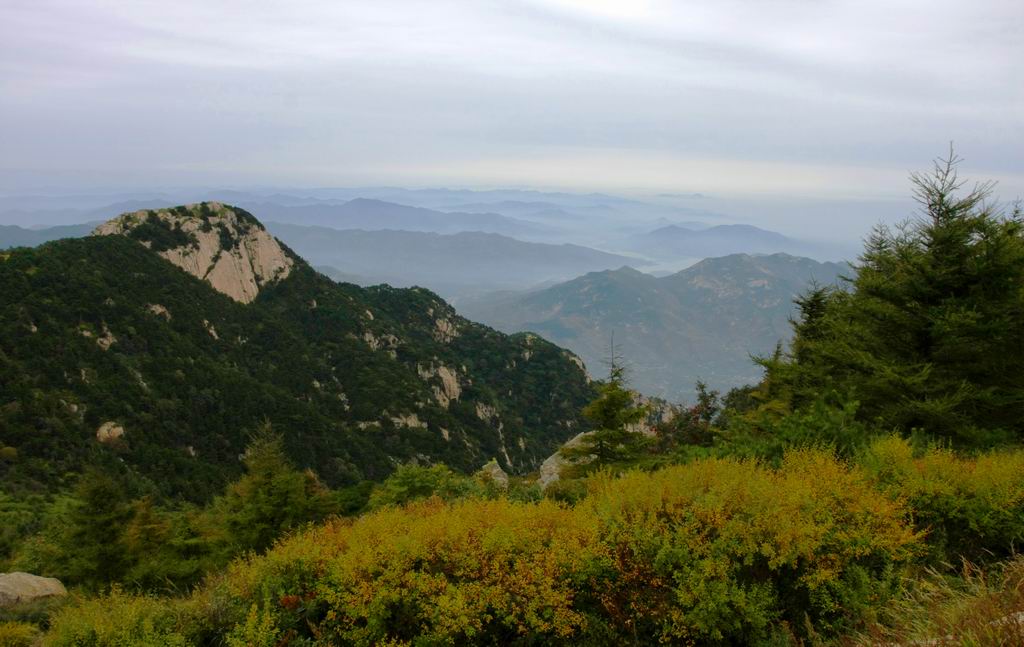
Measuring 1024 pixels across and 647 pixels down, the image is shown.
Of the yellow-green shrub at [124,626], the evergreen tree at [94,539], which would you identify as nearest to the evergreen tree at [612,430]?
the yellow-green shrub at [124,626]

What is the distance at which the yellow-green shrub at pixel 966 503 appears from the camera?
693cm

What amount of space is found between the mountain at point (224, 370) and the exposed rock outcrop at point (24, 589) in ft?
86.1

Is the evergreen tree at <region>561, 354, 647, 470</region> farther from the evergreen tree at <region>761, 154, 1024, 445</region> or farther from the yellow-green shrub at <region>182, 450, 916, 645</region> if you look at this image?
the yellow-green shrub at <region>182, 450, 916, 645</region>

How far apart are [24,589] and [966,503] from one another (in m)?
19.7

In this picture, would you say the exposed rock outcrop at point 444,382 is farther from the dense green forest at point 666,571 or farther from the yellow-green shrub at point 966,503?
the yellow-green shrub at point 966,503

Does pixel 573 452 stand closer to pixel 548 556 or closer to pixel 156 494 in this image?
pixel 548 556

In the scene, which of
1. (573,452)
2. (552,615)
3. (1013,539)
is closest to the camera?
(552,615)

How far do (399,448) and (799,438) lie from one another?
55.8 meters

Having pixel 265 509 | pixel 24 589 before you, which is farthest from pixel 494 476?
pixel 24 589

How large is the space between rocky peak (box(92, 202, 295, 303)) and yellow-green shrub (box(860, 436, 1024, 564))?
79.4 meters

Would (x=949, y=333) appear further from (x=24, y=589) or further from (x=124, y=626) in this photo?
(x=24, y=589)

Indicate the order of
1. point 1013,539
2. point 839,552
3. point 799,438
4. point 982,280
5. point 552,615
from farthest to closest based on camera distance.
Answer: point 982,280 → point 799,438 → point 1013,539 → point 839,552 → point 552,615

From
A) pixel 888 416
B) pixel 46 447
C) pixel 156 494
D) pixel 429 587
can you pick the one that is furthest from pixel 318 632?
pixel 46 447

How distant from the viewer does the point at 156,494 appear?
126ft
